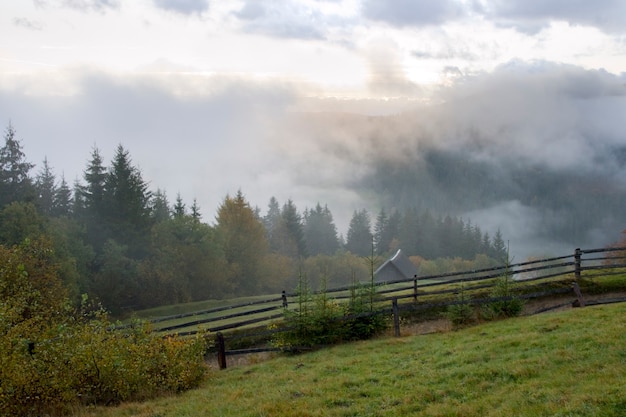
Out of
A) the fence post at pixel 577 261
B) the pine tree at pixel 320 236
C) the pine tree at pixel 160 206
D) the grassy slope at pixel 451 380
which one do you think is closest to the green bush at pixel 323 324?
the grassy slope at pixel 451 380

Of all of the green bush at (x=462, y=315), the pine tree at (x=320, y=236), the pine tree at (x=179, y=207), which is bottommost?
the green bush at (x=462, y=315)

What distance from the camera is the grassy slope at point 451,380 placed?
7.77m

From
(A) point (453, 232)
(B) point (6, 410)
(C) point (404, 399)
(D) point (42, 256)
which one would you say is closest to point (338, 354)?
(C) point (404, 399)

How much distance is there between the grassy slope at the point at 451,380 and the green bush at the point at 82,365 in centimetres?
73

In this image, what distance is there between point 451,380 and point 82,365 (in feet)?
28.0

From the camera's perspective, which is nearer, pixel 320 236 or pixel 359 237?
pixel 320 236

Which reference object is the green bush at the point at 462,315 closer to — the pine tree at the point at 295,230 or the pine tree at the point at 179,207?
the pine tree at the point at 179,207

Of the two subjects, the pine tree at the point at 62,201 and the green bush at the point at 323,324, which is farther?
the pine tree at the point at 62,201

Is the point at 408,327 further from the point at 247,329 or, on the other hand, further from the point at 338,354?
the point at 247,329

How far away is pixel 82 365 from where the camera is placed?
37.5ft

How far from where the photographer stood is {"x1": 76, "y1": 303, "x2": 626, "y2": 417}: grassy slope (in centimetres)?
777

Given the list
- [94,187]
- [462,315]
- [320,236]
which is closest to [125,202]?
[94,187]

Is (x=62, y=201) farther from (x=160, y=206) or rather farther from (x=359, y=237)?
(x=359, y=237)

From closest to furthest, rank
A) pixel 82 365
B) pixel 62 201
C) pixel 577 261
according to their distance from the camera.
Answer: pixel 82 365 < pixel 577 261 < pixel 62 201
